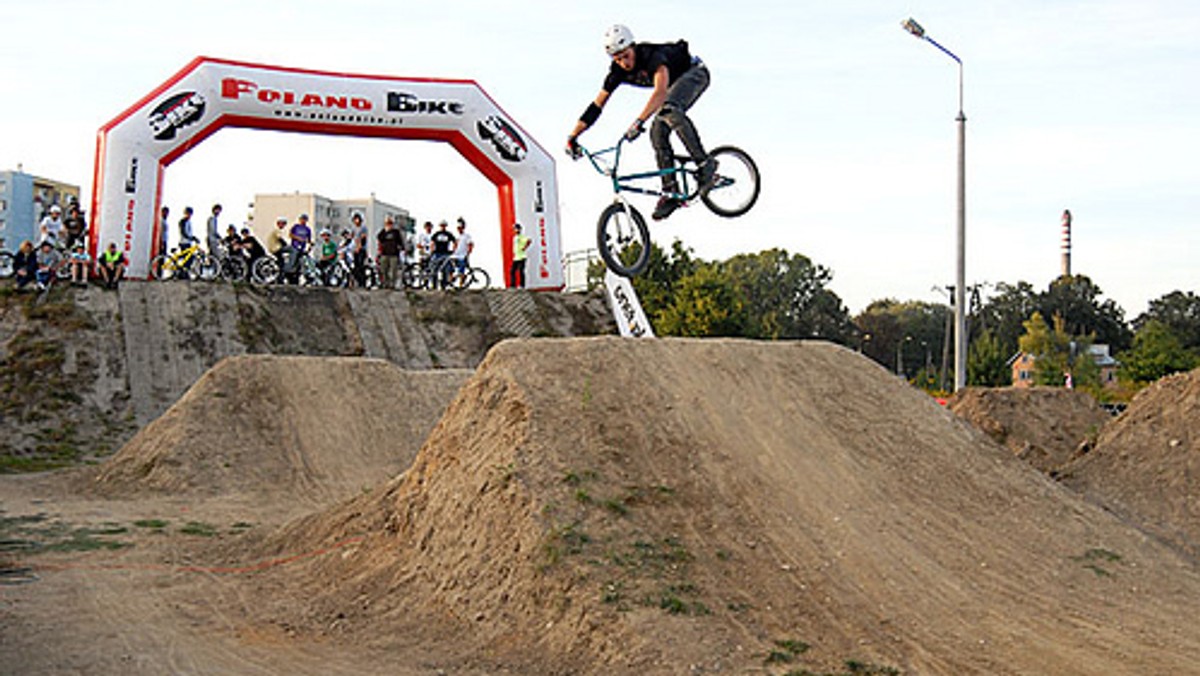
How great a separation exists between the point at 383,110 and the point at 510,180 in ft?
12.3

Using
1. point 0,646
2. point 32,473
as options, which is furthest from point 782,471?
point 32,473

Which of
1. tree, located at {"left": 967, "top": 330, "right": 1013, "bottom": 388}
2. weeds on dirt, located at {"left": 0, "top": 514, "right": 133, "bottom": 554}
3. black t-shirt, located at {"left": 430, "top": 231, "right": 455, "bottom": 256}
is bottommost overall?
weeds on dirt, located at {"left": 0, "top": 514, "right": 133, "bottom": 554}

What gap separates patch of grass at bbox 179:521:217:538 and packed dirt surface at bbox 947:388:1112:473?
51.0ft

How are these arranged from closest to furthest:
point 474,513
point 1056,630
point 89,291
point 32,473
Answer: point 1056,630
point 474,513
point 32,473
point 89,291

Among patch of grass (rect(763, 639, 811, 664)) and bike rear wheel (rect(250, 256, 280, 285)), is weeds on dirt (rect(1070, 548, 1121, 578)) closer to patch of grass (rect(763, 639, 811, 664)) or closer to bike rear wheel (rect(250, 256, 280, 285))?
patch of grass (rect(763, 639, 811, 664))

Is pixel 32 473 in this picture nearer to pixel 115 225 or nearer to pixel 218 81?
pixel 115 225

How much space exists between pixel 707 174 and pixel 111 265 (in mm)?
19833

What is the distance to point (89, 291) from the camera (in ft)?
88.1

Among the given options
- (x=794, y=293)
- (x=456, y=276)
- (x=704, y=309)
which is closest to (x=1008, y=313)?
(x=794, y=293)

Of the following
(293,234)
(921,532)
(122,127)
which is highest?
(122,127)

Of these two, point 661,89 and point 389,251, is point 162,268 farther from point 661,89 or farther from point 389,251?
point 661,89

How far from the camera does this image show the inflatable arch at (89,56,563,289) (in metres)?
25.6

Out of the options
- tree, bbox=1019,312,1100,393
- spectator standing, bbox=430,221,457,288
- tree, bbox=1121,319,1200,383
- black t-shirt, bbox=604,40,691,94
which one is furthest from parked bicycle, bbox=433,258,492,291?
tree, bbox=1019,312,1100,393

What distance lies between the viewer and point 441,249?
2905 centimetres
